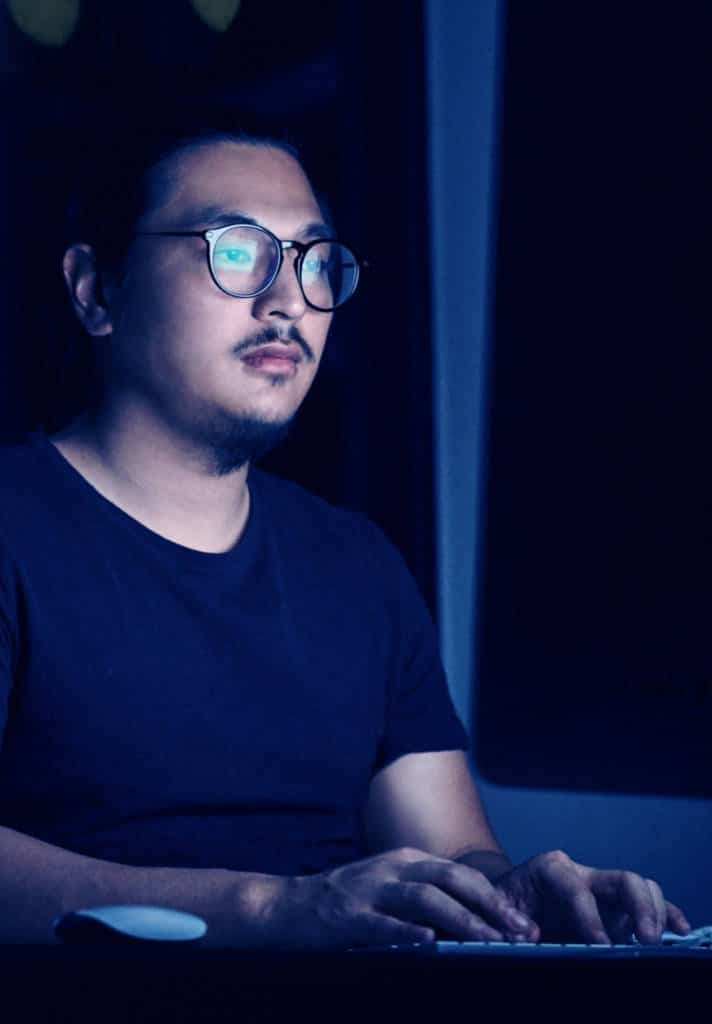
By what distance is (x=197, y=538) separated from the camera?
5.23 feet

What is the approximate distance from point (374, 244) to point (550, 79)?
0.38 metres

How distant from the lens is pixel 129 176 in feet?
5.69

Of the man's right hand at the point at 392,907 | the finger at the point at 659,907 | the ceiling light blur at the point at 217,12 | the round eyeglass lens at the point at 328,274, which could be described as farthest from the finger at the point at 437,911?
the ceiling light blur at the point at 217,12

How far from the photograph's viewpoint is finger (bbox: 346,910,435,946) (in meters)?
0.86

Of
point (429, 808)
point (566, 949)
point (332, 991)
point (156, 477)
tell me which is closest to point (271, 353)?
point (156, 477)

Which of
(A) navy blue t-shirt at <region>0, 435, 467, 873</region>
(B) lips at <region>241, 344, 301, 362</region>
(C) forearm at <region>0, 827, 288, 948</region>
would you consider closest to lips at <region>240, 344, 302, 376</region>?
(B) lips at <region>241, 344, 301, 362</region>

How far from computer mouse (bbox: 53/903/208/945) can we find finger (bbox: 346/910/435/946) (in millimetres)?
189

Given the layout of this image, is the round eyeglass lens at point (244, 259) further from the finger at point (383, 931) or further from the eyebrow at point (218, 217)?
the finger at point (383, 931)

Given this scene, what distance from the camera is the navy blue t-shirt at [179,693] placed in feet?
4.56

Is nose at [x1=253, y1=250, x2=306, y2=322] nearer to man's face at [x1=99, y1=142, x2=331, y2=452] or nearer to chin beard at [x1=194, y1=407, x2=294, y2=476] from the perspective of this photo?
man's face at [x1=99, y1=142, x2=331, y2=452]

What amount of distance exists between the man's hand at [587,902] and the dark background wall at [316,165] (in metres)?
0.91

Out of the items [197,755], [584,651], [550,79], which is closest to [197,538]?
[197,755]

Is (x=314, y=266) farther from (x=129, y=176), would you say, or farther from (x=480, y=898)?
(x=480, y=898)

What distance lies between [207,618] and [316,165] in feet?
2.89
